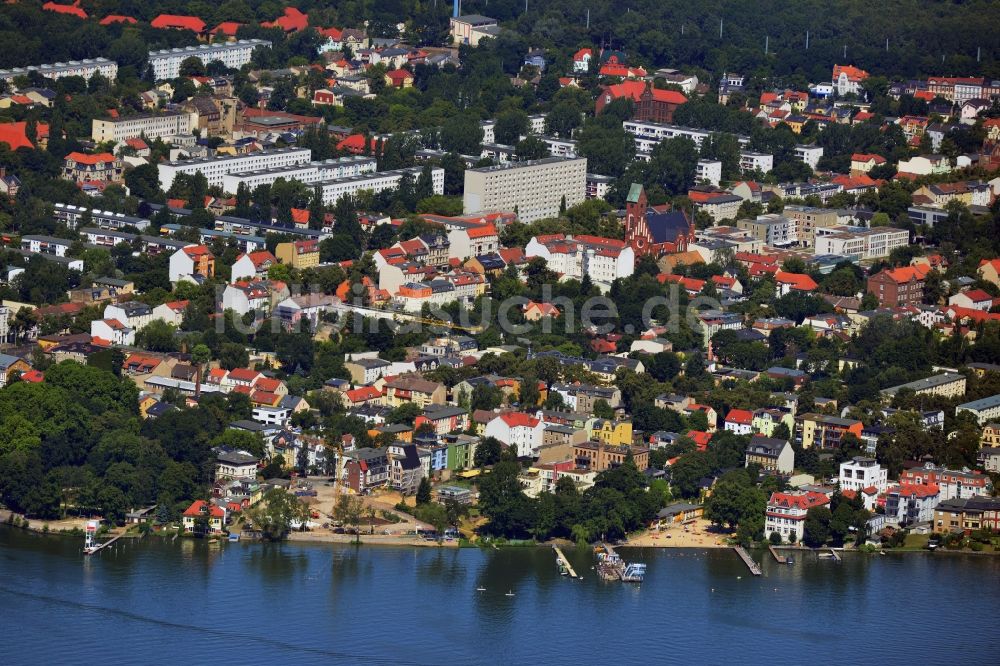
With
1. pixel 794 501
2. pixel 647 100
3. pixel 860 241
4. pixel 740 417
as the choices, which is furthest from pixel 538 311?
A: pixel 647 100

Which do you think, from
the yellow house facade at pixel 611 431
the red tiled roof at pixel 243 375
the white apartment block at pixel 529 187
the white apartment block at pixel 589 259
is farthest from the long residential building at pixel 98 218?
the yellow house facade at pixel 611 431

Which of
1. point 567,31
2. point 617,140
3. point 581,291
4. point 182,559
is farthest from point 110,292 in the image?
point 567,31

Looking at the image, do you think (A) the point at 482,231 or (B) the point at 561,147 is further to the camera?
(B) the point at 561,147

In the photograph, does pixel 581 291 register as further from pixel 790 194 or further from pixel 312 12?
pixel 312 12

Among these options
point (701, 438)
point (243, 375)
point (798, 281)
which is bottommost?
point (701, 438)

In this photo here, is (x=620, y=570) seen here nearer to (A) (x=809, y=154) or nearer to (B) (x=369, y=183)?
(B) (x=369, y=183)

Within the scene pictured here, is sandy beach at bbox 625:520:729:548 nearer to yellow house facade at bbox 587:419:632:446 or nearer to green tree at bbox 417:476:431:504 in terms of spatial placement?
yellow house facade at bbox 587:419:632:446
